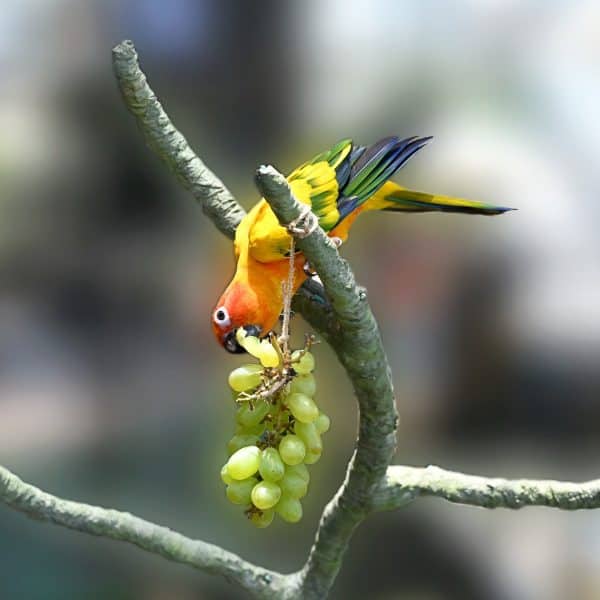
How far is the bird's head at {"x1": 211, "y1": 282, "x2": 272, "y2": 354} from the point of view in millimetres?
692

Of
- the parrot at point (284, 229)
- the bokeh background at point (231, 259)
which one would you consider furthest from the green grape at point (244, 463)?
the bokeh background at point (231, 259)

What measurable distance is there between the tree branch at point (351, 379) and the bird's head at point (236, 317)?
0.25ft

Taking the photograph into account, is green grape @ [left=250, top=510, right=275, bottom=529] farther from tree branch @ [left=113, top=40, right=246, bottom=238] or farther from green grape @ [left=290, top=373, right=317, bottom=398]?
tree branch @ [left=113, top=40, right=246, bottom=238]

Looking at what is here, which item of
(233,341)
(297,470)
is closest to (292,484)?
(297,470)

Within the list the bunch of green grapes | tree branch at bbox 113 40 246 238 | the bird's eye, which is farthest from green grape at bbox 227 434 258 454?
tree branch at bbox 113 40 246 238

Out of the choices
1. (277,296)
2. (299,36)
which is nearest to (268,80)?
(299,36)

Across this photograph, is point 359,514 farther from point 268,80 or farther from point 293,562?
point 268,80

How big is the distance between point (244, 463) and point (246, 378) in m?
0.07

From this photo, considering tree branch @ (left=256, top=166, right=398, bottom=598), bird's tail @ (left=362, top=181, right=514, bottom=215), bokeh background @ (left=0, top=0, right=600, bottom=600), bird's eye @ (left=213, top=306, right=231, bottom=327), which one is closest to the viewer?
tree branch @ (left=256, top=166, right=398, bottom=598)

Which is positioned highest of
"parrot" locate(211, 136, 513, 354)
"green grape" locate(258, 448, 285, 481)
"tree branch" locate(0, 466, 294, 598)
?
"parrot" locate(211, 136, 513, 354)

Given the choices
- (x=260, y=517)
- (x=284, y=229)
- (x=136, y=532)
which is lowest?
(x=136, y=532)

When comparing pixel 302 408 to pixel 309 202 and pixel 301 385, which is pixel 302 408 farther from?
pixel 309 202

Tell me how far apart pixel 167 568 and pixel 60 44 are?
2.82 feet

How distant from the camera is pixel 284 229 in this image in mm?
669
